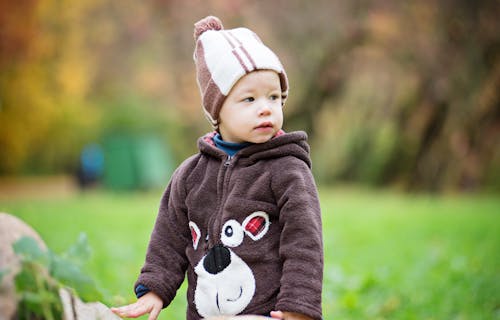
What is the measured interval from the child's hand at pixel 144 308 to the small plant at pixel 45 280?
53 centimetres

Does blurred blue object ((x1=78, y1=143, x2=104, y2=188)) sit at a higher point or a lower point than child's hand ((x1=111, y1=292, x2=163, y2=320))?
higher

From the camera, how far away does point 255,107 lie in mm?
2273

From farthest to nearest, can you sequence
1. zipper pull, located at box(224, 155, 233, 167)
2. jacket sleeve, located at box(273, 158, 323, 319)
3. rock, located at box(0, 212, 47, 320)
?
zipper pull, located at box(224, 155, 233, 167) < jacket sleeve, located at box(273, 158, 323, 319) < rock, located at box(0, 212, 47, 320)

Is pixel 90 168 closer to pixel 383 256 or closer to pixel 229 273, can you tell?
pixel 383 256

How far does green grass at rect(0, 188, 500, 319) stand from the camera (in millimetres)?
4121

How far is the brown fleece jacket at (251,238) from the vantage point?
2111mm

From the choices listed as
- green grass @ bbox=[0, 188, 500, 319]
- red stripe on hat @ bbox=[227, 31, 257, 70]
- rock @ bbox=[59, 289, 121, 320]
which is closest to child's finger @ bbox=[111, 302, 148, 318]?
rock @ bbox=[59, 289, 121, 320]

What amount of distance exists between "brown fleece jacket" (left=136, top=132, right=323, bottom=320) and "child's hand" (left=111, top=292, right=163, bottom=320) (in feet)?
0.11

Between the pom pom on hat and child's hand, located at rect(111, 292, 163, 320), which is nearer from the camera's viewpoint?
child's hand, located at rect(111, 292, 163, 320)

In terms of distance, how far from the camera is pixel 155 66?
74.4 ft

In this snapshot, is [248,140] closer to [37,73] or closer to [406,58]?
[406,58]

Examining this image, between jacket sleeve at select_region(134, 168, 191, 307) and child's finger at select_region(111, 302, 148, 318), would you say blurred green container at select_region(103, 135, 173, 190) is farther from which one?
child's finger at select_region(111, 302, 148, 318)

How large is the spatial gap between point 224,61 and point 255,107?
20 cm

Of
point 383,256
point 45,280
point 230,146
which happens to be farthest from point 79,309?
point 383,256
